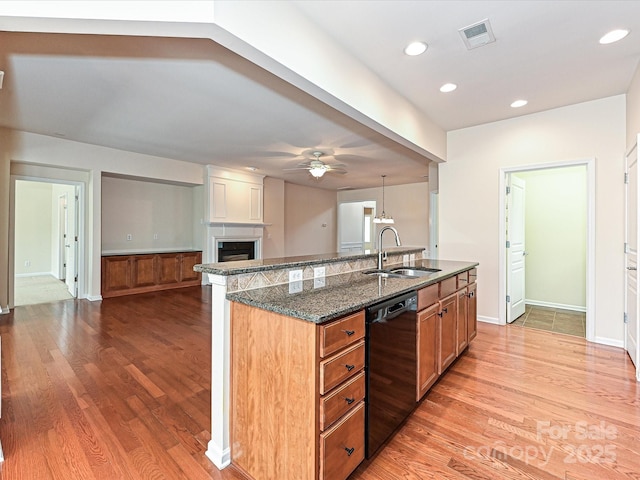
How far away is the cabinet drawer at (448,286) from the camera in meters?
2.39

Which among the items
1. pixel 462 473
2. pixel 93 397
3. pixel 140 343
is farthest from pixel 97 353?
pixel 462 473

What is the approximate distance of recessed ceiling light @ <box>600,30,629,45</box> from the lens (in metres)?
2.32

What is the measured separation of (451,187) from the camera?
4.52m

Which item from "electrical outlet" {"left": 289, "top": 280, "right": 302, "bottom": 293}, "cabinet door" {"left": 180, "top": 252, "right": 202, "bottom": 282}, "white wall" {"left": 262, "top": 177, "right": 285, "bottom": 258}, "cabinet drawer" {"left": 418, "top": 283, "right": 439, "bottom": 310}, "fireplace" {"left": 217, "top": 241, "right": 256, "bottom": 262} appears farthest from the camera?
"white wall" {"left": 262, "top": 177, "right": 285, "bottom": 258}

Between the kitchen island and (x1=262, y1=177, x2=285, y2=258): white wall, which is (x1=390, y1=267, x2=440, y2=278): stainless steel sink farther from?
(x1=262, y1=177, x2=285, y2=258): white wall

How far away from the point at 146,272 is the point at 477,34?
20.2 ft

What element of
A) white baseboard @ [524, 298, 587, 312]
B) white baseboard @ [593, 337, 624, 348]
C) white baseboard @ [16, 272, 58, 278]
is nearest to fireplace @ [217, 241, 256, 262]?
white baseboard @ [16, 272, 58, 278]

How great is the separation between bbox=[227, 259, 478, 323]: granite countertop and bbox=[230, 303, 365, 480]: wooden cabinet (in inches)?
1.8

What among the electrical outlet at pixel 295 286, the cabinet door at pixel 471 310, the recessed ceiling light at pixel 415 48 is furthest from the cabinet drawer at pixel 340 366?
the recessed ceiling light at pixel 415 48

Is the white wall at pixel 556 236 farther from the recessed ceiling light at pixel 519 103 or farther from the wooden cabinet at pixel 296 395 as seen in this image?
the wooden cabinet at pixel 296 395

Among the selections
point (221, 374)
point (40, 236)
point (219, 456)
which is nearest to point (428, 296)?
point (221, 374)

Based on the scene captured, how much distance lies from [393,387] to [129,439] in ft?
5.12

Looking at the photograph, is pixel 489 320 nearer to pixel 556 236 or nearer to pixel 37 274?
pixel 556 236

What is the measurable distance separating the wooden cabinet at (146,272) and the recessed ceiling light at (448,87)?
217 inches
